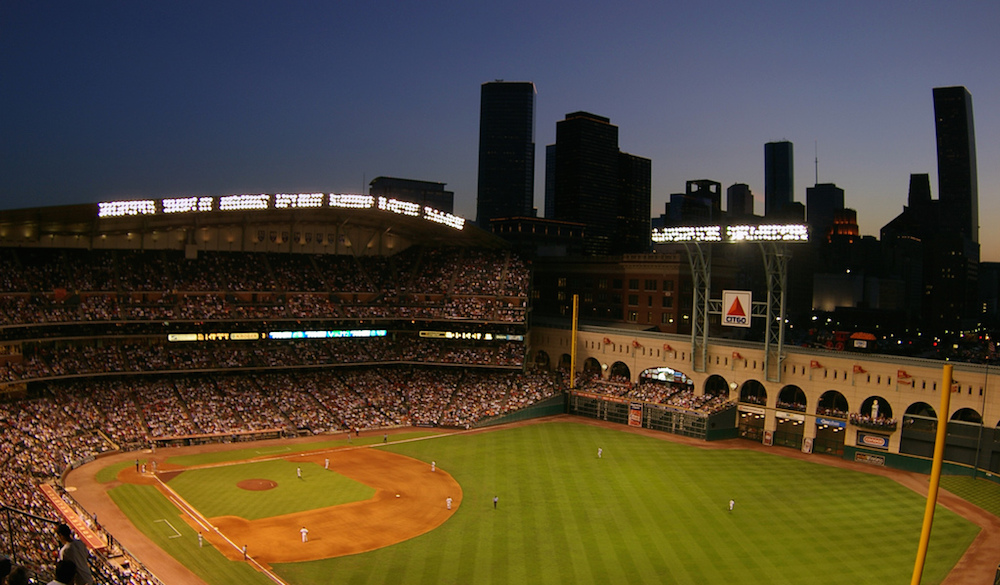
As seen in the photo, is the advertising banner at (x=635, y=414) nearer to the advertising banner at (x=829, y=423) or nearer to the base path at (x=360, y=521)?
the advertising banner at (x=829, y=423)

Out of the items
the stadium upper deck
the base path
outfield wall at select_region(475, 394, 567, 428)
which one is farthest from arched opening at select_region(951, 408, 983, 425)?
the stadium upper deck

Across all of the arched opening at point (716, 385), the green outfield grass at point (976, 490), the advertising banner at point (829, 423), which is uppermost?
the arched opening at point (716, 385)

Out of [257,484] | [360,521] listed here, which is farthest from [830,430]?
[257,484]

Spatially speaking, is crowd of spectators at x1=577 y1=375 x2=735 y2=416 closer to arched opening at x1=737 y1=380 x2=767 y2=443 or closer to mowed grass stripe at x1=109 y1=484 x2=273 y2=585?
arched opening at x1=737 y1=380 x2=767 y2=443

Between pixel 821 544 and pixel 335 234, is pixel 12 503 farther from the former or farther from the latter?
pixel 335 234

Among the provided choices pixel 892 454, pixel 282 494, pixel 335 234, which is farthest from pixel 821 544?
pixel 335 234

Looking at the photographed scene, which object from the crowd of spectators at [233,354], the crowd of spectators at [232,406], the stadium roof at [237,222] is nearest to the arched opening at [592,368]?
the crowd of spectators at [232,406]

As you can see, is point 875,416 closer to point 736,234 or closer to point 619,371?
point 736,234
